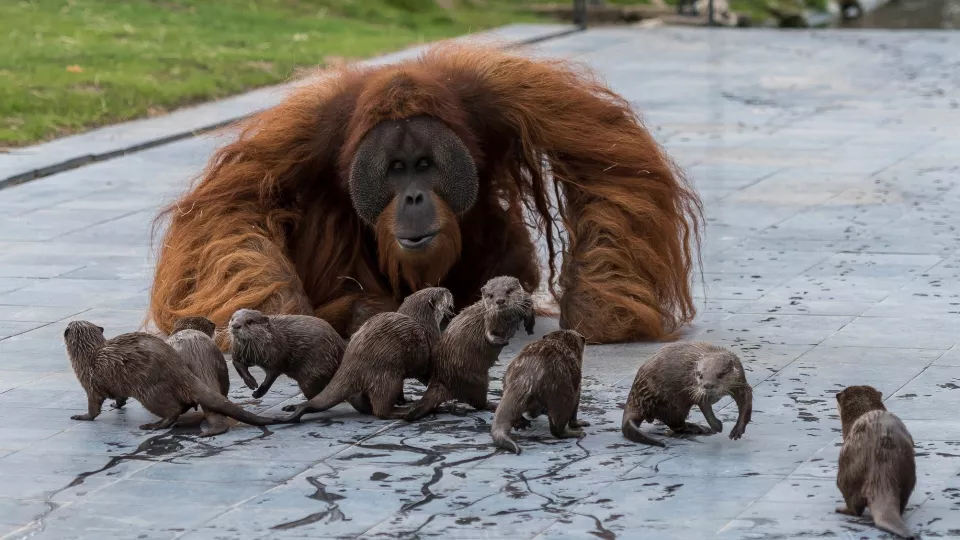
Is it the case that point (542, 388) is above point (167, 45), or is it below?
below

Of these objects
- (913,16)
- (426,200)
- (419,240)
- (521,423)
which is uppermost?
(426,200)

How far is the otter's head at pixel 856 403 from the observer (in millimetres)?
3965

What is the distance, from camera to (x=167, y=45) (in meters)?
13.0

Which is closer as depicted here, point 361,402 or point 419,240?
point 361,402

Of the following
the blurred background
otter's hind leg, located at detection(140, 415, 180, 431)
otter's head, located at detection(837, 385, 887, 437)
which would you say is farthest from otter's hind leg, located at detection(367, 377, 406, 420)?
the blurred background

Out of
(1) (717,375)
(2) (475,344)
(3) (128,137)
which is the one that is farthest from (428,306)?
(3) (128,137)

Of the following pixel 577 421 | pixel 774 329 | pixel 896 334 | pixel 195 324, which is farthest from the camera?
pixel 774 329

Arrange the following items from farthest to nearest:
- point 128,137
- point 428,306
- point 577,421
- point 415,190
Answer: point 128,137
point 415,190
point 428,306
point 577,421

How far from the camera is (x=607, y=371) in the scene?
5.09 m

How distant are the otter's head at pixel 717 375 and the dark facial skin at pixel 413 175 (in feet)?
4.28

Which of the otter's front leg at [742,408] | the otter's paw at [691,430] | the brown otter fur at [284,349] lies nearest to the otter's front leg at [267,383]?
the brown otter fur at [284,349]

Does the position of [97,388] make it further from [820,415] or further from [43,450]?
[820,415]

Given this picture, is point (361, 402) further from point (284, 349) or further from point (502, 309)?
point (502, 309)

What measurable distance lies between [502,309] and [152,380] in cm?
93
